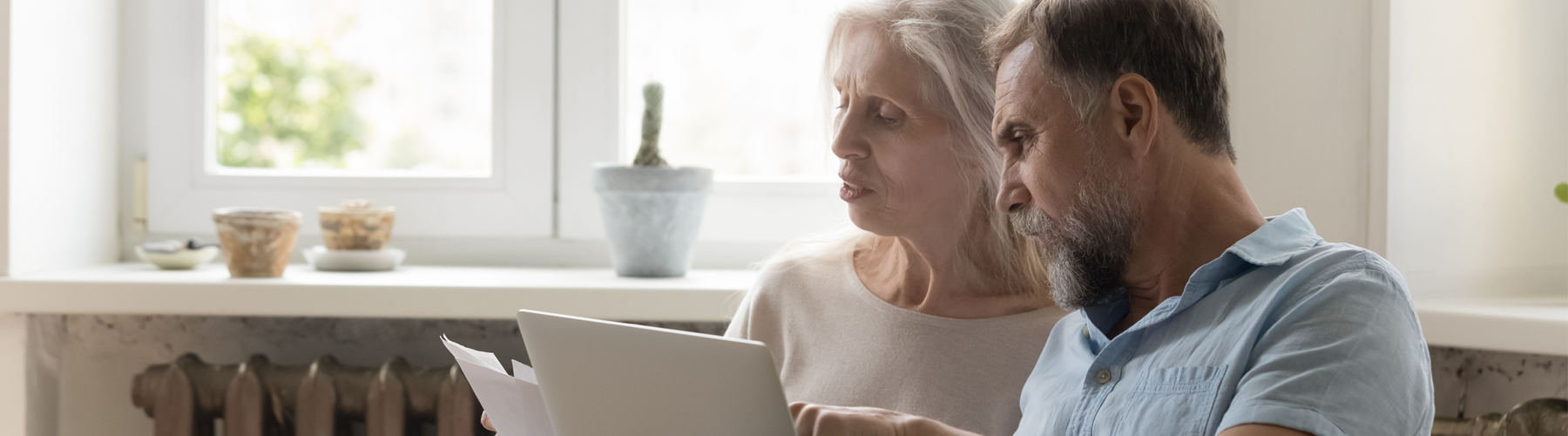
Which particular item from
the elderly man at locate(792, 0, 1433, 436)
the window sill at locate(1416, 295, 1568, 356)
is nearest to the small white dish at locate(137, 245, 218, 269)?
the elderly man at locate(792, 0, 1433, 436)

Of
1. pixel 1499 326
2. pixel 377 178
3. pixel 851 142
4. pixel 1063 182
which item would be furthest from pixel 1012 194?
pixel 377 178

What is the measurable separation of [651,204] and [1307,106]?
926 millimetres

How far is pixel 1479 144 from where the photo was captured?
4.53 feet

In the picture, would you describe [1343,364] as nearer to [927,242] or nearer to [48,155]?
[927,242]

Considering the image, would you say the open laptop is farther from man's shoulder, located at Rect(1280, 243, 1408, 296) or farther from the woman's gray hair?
the woman's gray hair

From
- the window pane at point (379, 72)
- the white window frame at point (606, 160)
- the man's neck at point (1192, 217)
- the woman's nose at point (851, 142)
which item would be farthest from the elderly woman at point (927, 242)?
the window pane at point (379, 72)

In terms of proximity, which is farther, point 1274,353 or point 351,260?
point 351,260

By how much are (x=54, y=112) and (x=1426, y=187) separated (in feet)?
6.53

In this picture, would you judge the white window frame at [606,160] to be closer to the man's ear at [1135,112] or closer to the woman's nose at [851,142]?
the woman's nose at [851,142]

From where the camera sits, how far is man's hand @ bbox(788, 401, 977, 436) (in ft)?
2.33

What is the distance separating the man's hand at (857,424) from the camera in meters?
0.71

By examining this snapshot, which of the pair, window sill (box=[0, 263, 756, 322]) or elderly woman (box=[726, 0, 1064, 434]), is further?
window sill (box=[0, 263, 756, 322])

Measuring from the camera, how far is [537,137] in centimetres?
170

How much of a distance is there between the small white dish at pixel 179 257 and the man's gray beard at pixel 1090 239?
54.0 inches
